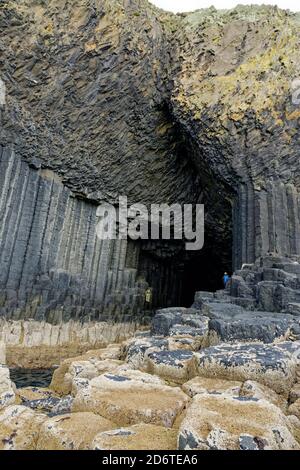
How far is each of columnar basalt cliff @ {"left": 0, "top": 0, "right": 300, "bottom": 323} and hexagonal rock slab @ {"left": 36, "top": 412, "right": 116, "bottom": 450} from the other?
1129 centimetres

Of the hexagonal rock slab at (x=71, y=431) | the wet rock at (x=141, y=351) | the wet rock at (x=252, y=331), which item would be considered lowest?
the hexagonal rock slab at (x=71, y=431)

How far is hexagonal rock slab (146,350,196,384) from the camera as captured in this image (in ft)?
15.0

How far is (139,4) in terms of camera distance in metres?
15.2

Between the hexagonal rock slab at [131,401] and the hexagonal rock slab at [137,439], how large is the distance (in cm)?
25

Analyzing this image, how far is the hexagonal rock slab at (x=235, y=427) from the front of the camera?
2410 mm

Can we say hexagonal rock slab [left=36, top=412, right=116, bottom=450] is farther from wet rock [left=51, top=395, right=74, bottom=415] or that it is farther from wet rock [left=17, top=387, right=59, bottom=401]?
wet rock [left=17, top=387, right=59, bottom=401]

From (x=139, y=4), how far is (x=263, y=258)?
39.8 ft

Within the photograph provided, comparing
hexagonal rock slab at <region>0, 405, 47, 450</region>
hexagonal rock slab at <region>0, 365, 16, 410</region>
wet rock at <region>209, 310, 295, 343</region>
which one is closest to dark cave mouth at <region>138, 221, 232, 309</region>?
wet rock at <region>209, 310, 295, 343</region>

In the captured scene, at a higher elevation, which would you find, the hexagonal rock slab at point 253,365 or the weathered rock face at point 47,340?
the hexagonal rock slab at point 253,365

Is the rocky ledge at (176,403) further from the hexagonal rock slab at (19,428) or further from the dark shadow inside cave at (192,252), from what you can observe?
the dark shadow inside cave at (192,252)

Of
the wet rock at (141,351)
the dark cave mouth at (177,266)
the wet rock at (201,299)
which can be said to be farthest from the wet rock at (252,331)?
the dark cave mouth at (177,266)

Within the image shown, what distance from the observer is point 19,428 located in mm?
3096

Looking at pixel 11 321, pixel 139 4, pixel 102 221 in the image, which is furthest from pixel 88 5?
pixel 11 321

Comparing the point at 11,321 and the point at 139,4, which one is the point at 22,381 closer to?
the point at 11,321
